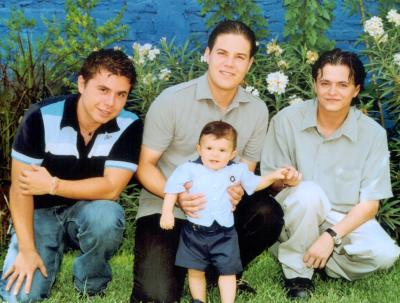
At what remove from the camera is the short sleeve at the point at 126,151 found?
4.22 m

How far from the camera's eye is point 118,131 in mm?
4273

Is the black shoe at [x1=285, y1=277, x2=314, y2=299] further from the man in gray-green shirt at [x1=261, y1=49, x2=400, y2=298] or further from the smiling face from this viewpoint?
the smiling face

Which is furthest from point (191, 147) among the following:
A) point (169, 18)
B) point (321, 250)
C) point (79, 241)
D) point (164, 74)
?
point (169, 18)

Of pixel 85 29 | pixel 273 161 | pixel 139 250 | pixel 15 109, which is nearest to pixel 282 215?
pixel 273 161

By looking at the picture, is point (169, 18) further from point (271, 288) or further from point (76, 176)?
point (271, 288)

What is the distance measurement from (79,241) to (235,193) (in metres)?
0.90

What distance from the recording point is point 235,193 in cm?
411

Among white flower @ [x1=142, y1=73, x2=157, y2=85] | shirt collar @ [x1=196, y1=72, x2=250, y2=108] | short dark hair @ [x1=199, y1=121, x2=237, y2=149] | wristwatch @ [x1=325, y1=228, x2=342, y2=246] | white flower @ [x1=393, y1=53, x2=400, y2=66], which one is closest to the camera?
short dark hair @ [x1=199, y1=121, x2=237, y2=149]

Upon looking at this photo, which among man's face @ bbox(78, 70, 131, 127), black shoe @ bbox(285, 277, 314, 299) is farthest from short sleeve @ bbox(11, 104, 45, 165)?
black shoe @ bbox(285, 277, 314, 299)

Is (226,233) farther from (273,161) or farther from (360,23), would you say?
(360,23)

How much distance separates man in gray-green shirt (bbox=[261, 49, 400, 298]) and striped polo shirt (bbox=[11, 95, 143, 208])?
0.86m

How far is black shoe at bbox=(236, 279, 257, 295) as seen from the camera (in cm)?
443

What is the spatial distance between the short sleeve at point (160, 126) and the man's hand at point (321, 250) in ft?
3.28

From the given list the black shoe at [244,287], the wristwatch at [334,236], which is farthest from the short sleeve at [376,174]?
the black shoe at [244,287]
